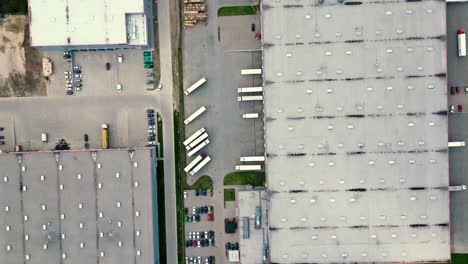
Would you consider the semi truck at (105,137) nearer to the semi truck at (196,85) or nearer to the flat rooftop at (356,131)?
the semi truck at (196,85)

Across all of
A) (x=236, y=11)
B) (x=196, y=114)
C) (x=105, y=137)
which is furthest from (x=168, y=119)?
(x=236, y=11)

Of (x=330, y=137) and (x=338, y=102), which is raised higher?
A: (x=338, y=102)

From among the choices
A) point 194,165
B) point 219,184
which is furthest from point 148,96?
point 219,184

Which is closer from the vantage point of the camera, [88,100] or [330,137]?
[330,137]

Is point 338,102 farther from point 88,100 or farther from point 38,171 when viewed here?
point 38,171

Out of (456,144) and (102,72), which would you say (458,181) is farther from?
(102,72)

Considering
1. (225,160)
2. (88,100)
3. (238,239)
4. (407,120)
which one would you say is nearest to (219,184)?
(225,160)

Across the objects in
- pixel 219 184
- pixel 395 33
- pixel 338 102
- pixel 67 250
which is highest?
pixel 395 33

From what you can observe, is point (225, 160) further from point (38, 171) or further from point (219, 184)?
point (38, 171)

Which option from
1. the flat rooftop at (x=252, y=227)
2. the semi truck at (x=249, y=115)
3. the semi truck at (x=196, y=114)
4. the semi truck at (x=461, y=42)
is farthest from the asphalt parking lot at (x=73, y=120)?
the semi truck at (x=461, y=42)
